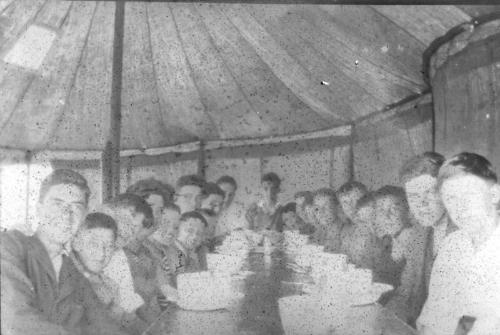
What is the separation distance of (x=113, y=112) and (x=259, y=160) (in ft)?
2.30

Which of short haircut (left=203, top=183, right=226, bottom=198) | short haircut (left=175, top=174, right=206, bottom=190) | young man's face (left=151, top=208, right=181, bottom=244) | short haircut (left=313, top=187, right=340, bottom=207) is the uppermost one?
short haircut (left=175, top=174, right=206, bottom=190)

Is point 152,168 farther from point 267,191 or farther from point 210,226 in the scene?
point 267,191

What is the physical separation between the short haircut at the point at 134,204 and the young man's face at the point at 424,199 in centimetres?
119

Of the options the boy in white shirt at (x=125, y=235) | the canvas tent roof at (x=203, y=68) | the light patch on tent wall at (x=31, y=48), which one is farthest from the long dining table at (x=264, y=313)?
the light patch on tent wall at (x=31, y=48)

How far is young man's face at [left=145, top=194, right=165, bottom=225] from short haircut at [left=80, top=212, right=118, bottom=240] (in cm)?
19

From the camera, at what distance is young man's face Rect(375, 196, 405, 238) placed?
159 inches

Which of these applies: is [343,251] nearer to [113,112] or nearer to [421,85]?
[421,85]

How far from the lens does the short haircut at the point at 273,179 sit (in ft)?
13.2

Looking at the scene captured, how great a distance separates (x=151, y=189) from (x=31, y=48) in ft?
2.74

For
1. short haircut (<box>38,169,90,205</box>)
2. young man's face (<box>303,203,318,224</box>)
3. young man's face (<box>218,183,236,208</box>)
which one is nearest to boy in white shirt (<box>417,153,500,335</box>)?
→ young man's face (<box>303,203,318,224</box>)

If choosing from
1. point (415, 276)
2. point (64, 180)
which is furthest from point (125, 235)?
point (415, 276)

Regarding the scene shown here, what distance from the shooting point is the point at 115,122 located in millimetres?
3998

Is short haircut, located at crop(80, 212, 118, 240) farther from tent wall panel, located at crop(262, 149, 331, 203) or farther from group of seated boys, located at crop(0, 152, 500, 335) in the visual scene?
tent wall panel, located at crop(262, 149, 331, 203)

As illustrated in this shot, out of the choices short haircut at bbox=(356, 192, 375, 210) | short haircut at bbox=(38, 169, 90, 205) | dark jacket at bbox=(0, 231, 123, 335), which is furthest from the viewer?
short haircut at bbox=(356, 192, 375, 210)
